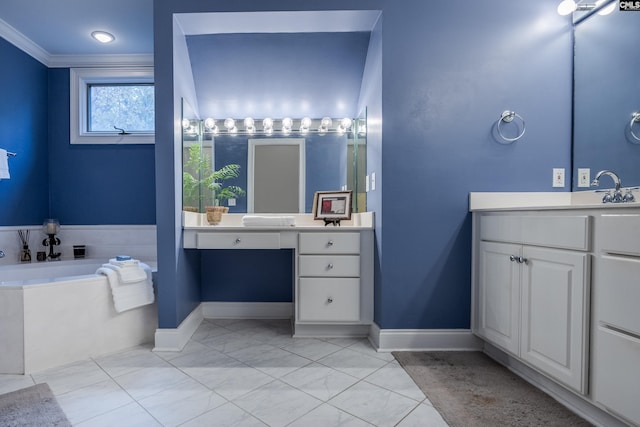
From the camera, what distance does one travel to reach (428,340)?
210cm

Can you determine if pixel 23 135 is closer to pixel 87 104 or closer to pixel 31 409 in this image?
pixel 87 104

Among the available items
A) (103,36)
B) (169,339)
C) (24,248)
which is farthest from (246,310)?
(103,36)

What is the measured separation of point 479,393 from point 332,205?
1.55 meters

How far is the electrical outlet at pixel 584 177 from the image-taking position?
2.01m

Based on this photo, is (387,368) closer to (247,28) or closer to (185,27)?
(247,28)

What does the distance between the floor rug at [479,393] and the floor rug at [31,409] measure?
64.7 inches

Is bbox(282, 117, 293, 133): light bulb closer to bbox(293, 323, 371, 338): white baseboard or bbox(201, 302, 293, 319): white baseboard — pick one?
bbox(201, 302, 293, 319): white baseboard

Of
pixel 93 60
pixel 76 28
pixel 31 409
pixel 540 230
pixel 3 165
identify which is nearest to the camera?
pixel 31 409

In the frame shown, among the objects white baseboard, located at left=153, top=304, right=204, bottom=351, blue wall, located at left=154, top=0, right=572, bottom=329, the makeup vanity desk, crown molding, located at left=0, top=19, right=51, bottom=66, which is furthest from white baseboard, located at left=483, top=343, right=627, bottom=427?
crown molding, located at left=0, top=19, right=51, bottom=66

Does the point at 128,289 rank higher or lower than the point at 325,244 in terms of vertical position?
lower

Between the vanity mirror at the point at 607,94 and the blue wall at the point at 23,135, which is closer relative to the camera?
the vanity mirror at the point at 607,94

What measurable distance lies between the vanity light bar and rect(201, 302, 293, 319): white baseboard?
59.7 inches

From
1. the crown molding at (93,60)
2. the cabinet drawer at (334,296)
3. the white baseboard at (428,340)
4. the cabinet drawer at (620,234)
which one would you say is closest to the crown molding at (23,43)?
the crown molding at (93,60)

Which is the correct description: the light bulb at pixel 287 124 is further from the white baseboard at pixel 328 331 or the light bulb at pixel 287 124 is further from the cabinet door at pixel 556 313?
the cabinet door at pixel 556 313
